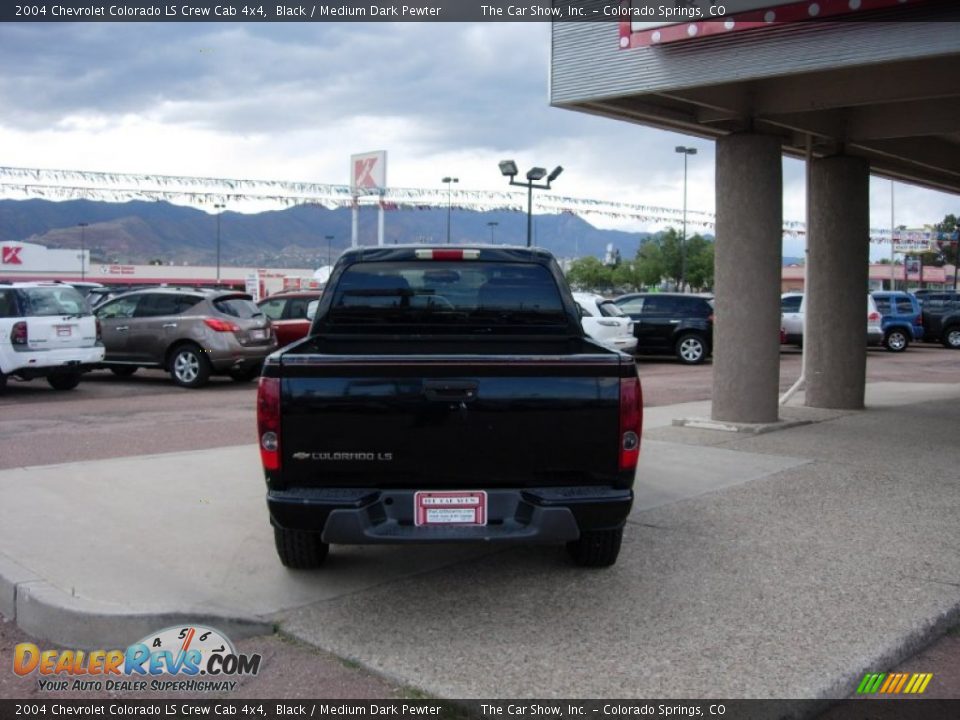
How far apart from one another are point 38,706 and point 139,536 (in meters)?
2.14

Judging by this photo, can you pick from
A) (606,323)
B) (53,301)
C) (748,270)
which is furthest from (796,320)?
(53,301)

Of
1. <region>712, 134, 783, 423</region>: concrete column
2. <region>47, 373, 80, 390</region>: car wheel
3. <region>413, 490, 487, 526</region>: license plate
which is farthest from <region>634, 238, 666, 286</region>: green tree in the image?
<region>413, 490, 487, 526</region>: license plate

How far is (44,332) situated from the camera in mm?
14312

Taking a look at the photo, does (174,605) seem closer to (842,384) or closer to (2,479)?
(2,479)

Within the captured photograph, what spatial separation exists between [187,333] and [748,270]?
9499 millimetres

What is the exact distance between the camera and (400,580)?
215 inches

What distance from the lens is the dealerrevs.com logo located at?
4.32 metres

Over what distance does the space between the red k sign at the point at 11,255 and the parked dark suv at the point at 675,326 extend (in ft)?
210

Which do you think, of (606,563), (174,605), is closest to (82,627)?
(174,605)

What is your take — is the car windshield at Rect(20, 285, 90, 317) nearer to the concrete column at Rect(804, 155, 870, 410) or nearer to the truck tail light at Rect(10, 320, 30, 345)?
the truck tail light at Rect(10, 320, 30, 345)

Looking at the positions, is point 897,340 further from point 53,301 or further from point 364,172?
point 364,172

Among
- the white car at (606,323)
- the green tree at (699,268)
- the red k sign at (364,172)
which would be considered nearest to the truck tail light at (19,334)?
the white car at (606,323)

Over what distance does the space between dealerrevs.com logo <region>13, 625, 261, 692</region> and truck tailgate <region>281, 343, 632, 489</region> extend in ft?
2.77

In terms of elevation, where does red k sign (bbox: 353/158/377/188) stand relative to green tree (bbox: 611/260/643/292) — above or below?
above
